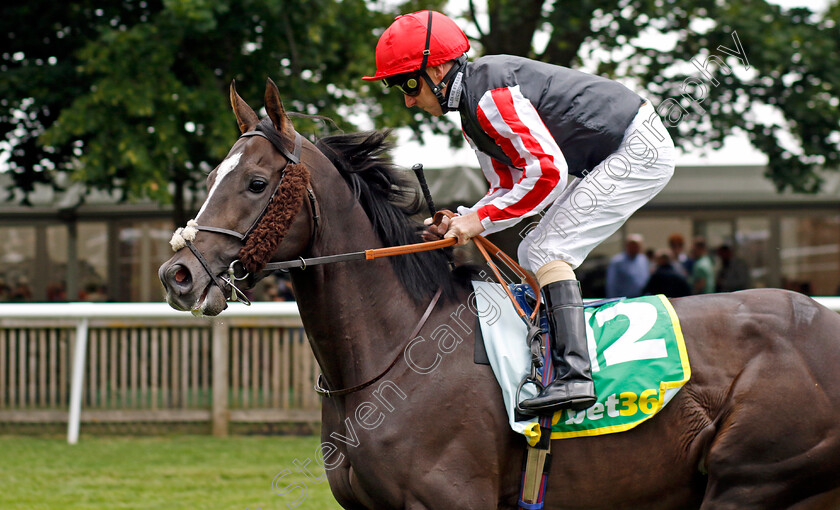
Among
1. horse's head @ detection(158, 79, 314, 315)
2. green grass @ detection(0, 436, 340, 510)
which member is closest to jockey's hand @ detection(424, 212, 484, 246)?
horse's head @ detection(158, 79, 314, 315)

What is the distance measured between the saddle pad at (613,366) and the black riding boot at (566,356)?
67mm

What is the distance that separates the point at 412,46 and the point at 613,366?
4.33 ft

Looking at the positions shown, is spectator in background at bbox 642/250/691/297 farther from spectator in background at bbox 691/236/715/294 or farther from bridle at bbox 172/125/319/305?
bridle at bbox 172/125/319/305

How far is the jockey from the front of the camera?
278cm

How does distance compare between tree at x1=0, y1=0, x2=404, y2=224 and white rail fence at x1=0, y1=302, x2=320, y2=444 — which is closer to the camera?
white rail fence at x1=0, y1=302, x2=320, y2=444

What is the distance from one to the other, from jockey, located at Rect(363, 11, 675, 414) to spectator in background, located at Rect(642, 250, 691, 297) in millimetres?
5284

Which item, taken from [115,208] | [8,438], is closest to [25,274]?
[115,208]

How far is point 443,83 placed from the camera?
9.76ft

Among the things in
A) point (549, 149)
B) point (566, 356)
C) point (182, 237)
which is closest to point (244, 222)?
point (182, 237)

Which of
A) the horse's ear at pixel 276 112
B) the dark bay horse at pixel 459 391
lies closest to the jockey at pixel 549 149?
the dark bay horse at pixel 459 391

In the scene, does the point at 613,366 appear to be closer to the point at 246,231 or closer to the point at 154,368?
the point at 246,231

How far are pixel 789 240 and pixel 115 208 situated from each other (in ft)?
31.6

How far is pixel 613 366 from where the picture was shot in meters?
2.85

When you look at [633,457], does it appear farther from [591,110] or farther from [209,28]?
[209,28]
